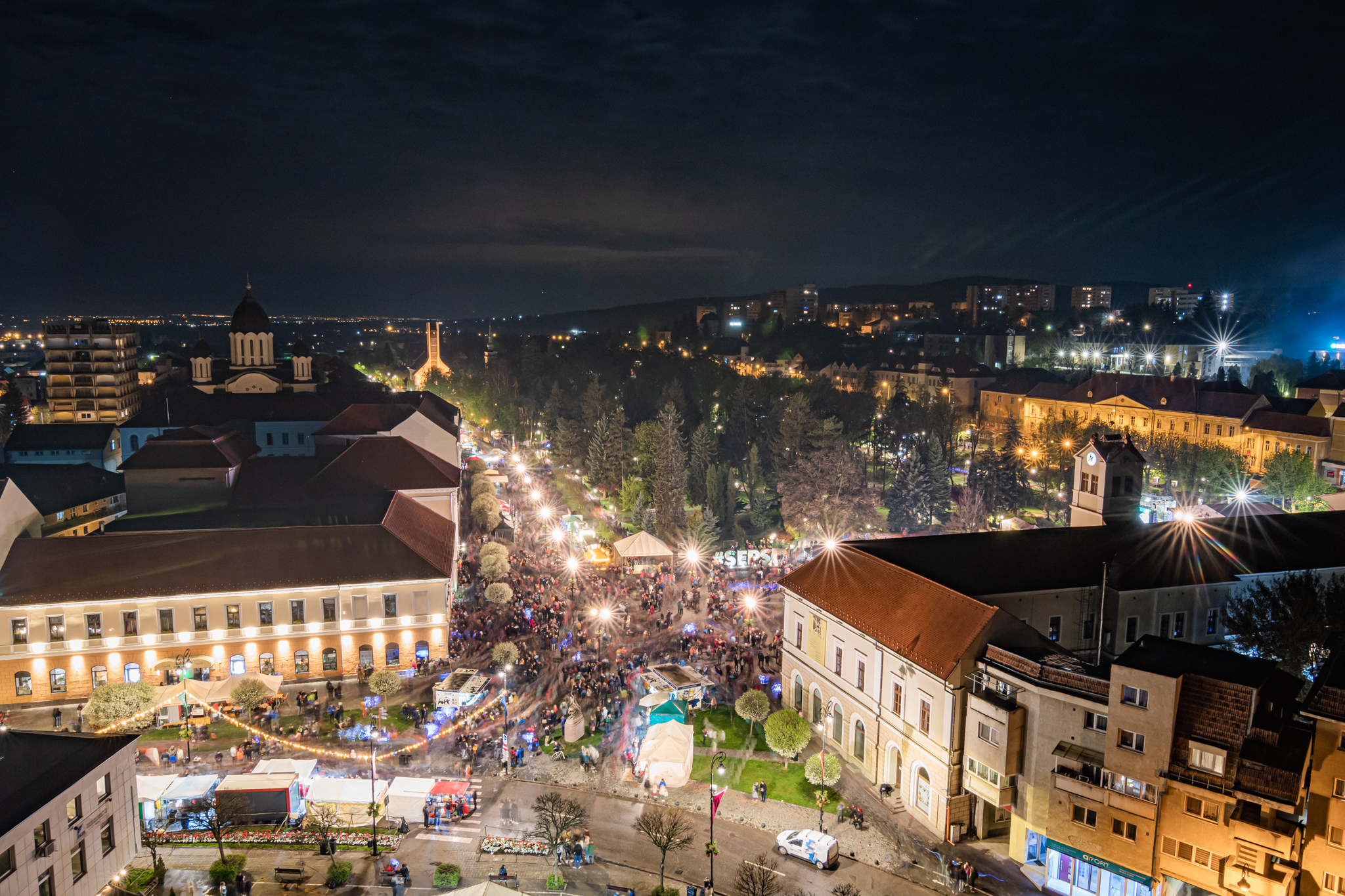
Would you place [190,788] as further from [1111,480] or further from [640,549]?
[1111,480]

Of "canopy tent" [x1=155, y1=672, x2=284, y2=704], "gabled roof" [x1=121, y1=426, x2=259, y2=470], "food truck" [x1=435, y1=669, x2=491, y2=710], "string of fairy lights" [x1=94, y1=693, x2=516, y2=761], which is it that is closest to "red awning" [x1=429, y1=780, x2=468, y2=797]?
"string of fairy lights" [x1=94, y1=693, x2=516, y2=761]

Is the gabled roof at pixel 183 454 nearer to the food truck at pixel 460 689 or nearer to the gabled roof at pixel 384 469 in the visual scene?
the gabled roof at pixel 384 469

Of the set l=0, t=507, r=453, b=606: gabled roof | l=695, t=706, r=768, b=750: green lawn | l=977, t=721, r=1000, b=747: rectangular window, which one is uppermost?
l=0, t=507, r=453, b=606: gabled roof

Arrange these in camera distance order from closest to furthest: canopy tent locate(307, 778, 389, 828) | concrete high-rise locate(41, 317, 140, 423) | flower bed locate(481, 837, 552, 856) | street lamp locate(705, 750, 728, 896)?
1. street lamp locate(705, 750, 728, 896)
2. flower bed locate(481, 837, 552, 856)
3. canopy tent locate(307, 778, 389, 828)
4. concrete high-rise locate(41, 317, 140, 423)

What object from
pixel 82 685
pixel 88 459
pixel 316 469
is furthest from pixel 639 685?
pixel 88 459

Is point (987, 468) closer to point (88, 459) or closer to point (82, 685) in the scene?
point (82, 685)

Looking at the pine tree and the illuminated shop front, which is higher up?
the pine tree

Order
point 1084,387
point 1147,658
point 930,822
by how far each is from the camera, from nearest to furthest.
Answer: point 1147,658, point 930,822, point 1084,387

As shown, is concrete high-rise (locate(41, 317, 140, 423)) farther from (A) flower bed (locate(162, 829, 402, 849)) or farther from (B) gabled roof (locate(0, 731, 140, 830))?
(B) gabled roof (locate(0, 731, 140, 830))
